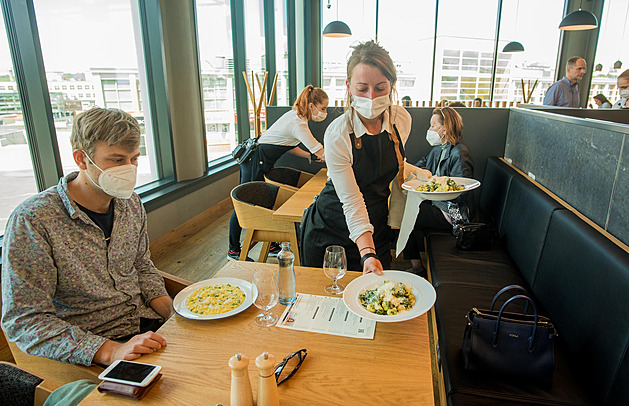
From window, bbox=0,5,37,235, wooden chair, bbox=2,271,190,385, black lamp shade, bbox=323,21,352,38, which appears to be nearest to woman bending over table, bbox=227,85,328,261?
window, bbox=0,5,37,235

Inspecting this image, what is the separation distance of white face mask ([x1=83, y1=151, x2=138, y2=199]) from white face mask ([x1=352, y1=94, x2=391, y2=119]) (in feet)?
3.11

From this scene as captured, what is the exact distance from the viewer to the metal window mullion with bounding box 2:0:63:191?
2.51 metres

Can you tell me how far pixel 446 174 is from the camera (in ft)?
10.8

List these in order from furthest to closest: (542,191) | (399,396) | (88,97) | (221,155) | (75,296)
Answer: (221,155) → (88,97) → (542,191) → (75,296) → (399,396)

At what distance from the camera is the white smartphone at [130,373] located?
1083 mm

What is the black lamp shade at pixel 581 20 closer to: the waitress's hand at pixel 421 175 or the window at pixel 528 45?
the window at pixel 528 45

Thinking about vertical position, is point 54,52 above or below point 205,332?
above

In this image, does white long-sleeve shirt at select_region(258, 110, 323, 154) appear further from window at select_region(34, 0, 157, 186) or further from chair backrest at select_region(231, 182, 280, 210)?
window at select_region(34, 0, 157, 186)

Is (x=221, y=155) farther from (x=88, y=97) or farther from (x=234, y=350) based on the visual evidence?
(x=234, y=350)

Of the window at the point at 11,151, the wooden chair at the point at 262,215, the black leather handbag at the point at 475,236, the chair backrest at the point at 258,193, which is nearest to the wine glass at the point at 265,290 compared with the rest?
the wooden chair at the point at 262,215

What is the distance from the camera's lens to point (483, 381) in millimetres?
1526

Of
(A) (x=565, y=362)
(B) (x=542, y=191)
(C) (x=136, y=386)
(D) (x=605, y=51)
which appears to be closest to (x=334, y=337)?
(C) (x=136, y=386)

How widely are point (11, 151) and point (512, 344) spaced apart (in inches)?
119

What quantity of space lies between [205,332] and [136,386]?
30cm
